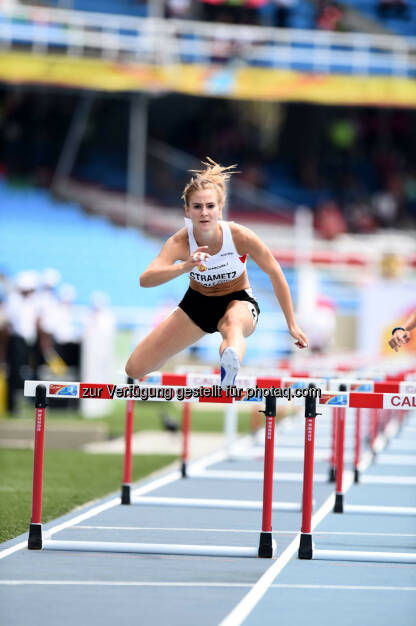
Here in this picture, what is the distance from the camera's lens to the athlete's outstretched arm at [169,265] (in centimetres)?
631

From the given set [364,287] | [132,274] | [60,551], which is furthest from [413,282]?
[60,551]

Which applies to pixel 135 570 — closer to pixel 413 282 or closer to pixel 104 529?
pixel 104 529

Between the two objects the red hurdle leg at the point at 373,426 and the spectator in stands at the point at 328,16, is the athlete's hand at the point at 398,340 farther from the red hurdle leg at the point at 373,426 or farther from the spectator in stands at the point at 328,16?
the spectator in stands at the point at 328,16

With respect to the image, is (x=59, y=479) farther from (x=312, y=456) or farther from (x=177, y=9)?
(x=177, y=9)

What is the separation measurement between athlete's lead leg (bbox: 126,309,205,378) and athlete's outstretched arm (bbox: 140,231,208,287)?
0.45m

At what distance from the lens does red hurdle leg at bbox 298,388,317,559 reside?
641cm

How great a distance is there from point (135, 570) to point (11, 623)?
4.56ft

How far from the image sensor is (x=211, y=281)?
7.14 metres

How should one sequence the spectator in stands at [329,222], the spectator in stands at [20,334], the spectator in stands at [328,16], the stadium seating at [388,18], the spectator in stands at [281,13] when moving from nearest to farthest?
the spectator in stands at [20,334]
the spectator in stands at [329,222]
the spectator in stands at [281,13]
the spectator in stands at [328,16]
the stadium seating at [388,18]

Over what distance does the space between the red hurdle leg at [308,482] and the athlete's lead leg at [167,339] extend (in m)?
0.99

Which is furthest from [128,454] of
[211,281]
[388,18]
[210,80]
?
[388,18]

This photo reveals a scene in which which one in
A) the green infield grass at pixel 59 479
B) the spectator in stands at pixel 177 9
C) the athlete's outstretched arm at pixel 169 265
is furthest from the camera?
the spectator in stands at pixel 177 9

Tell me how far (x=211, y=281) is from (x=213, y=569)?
1.73 metres

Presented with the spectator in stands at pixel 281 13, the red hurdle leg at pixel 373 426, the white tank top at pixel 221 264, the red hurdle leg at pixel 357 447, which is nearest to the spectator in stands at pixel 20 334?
the red hurdle leg at pixel 373 426
